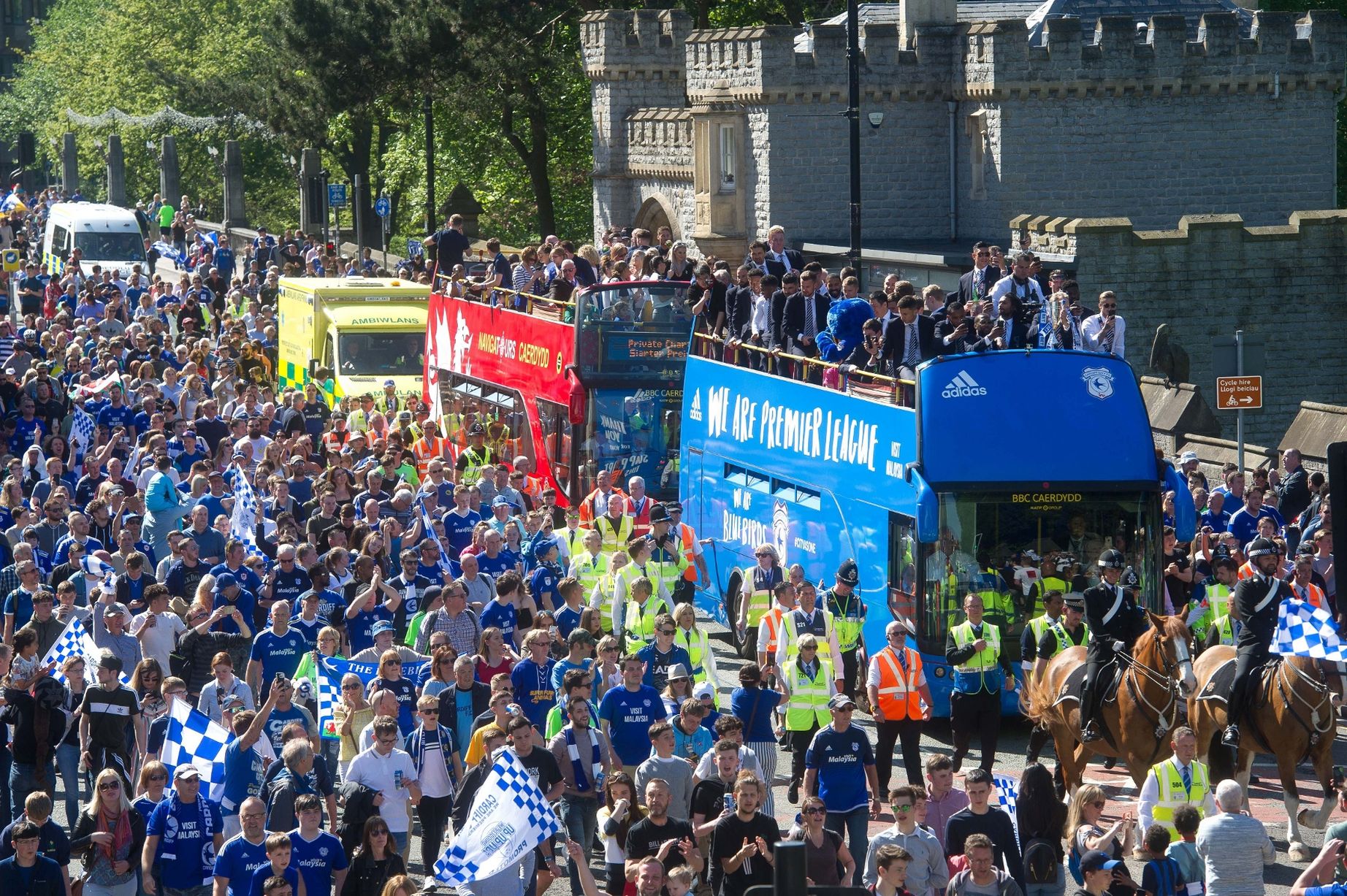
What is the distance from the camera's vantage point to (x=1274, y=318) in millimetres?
38281

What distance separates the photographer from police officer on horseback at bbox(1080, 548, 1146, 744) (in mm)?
15805

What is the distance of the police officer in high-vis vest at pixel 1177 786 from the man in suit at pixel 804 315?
9.43 m

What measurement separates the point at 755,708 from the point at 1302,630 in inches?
143

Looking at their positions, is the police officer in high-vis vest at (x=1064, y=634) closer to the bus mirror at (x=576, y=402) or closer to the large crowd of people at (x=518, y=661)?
the large crowd of people at (x=518, y=661)

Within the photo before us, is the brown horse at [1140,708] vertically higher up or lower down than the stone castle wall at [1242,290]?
lower down

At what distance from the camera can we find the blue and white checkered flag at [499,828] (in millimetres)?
11617

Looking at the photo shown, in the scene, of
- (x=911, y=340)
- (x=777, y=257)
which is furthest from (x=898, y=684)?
(x=777, y=257)

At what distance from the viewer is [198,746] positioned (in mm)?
13359

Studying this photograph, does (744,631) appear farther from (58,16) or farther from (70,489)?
(58,16)

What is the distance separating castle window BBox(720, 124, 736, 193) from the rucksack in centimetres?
3333

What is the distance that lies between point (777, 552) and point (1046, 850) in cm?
856

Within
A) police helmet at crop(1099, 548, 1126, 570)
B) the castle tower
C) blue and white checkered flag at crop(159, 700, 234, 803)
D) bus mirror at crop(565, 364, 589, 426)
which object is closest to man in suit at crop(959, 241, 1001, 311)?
police helmet at crop(1099, 548, 1126, 570)

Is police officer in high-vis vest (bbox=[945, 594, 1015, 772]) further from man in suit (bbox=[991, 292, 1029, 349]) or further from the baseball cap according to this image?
the baseball cap

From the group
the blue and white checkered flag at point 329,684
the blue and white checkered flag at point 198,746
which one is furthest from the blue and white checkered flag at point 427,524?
the blue and white checkered flag at point 198,746
